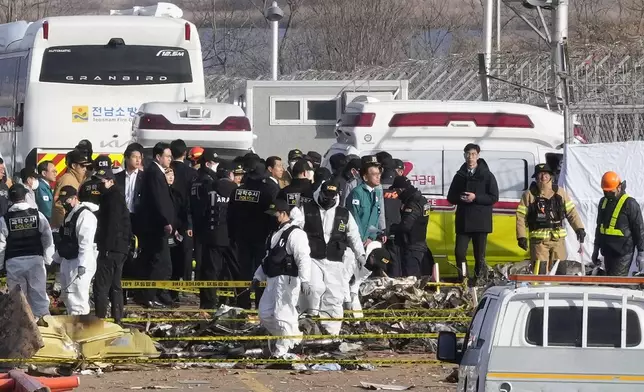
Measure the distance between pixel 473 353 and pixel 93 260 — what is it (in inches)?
296

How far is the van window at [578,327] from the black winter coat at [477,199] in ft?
34.2

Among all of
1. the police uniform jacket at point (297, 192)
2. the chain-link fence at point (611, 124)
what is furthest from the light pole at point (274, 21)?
the police uniform jacket at point (297, 192)

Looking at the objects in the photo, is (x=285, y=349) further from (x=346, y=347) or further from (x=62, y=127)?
(x=62, y=127)

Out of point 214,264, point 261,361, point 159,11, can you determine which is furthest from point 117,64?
point 261,361

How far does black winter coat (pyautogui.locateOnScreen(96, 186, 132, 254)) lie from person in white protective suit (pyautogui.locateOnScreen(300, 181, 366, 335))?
2030mm

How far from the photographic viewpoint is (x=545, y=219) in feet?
61.9

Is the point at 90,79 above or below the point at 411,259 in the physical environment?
above

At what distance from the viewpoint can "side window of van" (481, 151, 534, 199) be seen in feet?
70.0

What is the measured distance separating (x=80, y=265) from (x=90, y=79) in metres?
8.92

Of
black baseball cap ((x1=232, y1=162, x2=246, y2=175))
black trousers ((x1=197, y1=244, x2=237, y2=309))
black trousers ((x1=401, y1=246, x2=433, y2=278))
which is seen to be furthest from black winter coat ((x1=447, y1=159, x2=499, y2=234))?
black trousers ((x1=197, y1=244, x2=237, y2=309))

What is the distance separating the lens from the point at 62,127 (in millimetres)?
24047

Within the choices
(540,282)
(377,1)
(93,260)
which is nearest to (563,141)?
(93,260)

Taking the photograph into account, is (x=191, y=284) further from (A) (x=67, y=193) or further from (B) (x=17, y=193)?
(B) (x=17, y=193)

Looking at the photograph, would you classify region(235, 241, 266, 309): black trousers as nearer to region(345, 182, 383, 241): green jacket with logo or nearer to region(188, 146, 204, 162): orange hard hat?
region(345, 182, 383, 241): green jacket with logo
